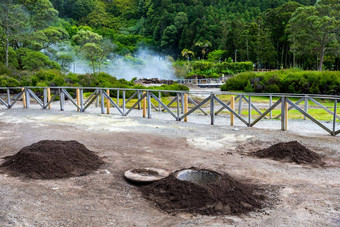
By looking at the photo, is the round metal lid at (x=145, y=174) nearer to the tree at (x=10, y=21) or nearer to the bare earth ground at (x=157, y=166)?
the bare earth ground at (x=157, y=166)

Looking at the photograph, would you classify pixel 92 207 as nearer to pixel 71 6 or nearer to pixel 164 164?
pixel 164 164

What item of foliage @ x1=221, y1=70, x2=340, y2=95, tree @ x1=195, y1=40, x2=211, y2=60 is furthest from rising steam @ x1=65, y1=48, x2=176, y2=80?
foliage @ x1=221, y1=70, x2=340, y2=95

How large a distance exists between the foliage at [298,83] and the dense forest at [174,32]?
575 inches

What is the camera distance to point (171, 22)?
109 meters

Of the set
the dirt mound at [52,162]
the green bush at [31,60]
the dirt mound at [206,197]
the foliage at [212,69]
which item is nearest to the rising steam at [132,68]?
the foliage at [212,69]

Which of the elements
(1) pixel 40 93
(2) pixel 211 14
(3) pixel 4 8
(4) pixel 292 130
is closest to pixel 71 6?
(2) pixel 211 14

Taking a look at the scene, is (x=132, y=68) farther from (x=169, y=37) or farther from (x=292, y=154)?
(x=292, y=154)

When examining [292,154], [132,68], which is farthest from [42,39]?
[132,68]

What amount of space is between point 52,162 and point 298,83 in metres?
21.6

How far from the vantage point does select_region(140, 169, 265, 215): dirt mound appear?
4102 millimetres

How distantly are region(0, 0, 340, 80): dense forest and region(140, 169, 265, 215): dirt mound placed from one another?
2865 cm

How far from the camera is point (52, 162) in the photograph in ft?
18.8

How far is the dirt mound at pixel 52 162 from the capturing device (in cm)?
555

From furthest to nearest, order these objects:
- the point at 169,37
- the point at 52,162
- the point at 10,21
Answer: the point at 169,37
the point at 10,21
the point at 52,162
